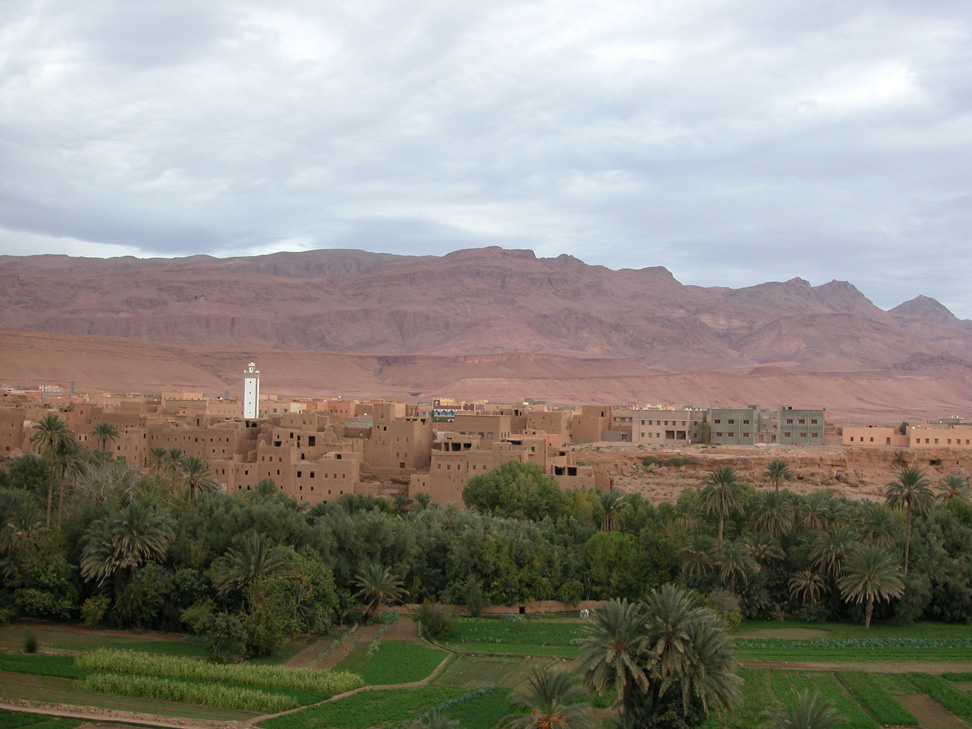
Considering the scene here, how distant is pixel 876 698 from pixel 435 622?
1327 centimetres

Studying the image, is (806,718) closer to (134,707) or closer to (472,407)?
(134,707)

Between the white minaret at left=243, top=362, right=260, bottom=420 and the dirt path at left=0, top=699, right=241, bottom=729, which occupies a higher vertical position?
the white minaret at left=243, top=362, right=260, bottom=420

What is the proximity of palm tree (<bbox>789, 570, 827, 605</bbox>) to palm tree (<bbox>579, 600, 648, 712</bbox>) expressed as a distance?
14.9 metres

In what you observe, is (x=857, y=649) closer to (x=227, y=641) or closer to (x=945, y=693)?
(x=945, y=693)

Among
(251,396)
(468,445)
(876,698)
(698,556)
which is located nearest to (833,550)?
(698,556)

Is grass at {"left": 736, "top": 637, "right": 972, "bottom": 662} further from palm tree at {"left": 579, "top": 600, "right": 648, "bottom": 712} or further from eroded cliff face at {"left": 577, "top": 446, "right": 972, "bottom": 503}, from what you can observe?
eroded cliff face at {"left": 577, "top": 446, "right": 972, "bottom": 503}

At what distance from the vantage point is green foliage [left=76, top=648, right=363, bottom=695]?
85.7 feet

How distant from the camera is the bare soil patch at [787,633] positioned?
32469mm

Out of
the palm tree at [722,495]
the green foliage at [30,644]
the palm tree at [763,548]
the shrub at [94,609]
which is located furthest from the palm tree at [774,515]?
the green foliage at [30,644]

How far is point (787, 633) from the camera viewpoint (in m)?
33.1

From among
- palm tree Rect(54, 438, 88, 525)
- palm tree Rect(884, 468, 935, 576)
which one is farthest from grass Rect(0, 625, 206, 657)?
palm tree Rect(884, 468, 935, 576)

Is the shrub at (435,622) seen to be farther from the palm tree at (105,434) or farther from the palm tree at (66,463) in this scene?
the palm tree at (105,434)

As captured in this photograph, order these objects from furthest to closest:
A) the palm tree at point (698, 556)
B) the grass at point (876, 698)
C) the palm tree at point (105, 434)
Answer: the palm tree at point (105, 434) → the palm tree at point (698, 556) → the grass at point (876, 698)

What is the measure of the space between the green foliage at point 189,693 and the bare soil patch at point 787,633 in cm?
1555
